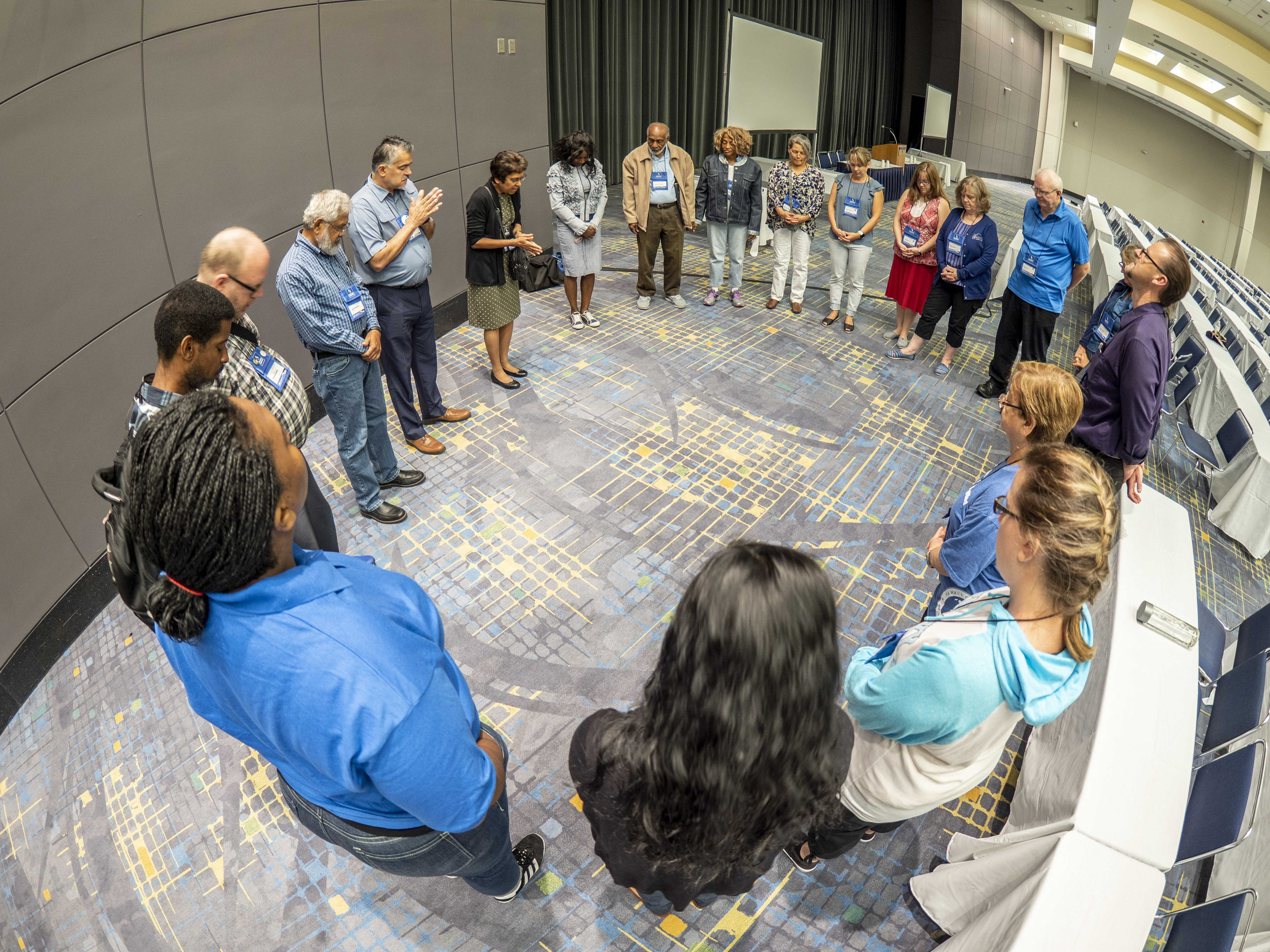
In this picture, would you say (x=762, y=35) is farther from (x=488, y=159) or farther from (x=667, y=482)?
(x=667, y=482)

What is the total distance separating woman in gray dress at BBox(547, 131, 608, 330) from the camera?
4.54 m

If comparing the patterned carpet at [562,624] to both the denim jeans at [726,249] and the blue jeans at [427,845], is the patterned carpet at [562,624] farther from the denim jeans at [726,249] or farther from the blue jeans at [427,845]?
the denim jeans at [726,249]

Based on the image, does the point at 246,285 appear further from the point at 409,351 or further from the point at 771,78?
the point at 771,78

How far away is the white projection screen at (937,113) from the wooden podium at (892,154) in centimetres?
64

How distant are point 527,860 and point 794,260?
203 inches

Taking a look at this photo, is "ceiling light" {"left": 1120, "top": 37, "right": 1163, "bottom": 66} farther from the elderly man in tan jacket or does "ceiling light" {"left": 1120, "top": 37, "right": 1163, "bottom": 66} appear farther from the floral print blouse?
the elderly man in tan jacket

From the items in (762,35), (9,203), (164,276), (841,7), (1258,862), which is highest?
(841,7)

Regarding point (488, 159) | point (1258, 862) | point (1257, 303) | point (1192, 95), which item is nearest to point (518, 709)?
point (1258, 862)

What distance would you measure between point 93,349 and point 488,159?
12.5ft

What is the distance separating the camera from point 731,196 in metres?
5.24

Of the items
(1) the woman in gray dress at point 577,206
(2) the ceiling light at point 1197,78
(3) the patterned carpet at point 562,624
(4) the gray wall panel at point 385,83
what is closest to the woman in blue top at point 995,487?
(3) the patterned carpet at point 562,624

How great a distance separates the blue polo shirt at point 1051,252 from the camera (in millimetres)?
3873

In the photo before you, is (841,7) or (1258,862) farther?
(841,7)

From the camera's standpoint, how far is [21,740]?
2232mm
